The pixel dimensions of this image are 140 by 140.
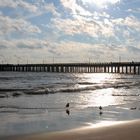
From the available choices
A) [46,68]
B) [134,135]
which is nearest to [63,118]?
[134,135]

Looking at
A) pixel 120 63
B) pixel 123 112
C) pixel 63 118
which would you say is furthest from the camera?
pixel 120 63

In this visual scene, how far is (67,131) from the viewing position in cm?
991

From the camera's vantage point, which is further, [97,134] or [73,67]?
[73,67]

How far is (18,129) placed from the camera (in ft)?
33.5

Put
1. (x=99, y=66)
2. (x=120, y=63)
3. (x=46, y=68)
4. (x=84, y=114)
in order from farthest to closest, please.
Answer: (x=46, y=68) < (x=99, y=66) < (x=120, y=63) < (x=84, y=114)

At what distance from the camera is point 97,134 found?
9.54 m

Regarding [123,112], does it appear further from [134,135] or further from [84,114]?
[134,135]

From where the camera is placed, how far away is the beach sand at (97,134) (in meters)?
9.04

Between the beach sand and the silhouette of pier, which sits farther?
the silhouette of pier

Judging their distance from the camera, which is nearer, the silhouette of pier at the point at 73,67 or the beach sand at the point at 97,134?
the beach sand at the point at 97,134

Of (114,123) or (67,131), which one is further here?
(114,123)

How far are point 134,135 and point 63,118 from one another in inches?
142

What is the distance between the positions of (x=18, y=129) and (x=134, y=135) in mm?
3150

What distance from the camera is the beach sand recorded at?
9039mm
